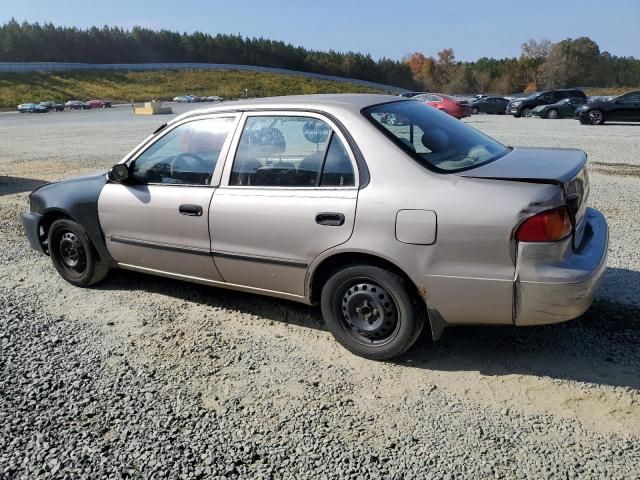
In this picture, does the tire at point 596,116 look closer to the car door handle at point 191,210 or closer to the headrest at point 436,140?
the headrest at point 436,140

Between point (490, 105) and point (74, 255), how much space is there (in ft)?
113

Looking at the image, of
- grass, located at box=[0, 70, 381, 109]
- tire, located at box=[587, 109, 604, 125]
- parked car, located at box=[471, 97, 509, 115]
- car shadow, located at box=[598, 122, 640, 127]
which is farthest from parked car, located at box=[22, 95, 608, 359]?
grass, located at box=[0, 70, 381, 109]

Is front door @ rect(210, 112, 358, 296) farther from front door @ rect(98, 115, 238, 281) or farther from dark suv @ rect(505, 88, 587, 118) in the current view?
dark suv @ rect(505, 88, 587, 118)

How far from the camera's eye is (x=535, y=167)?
328cm

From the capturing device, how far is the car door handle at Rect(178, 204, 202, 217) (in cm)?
392

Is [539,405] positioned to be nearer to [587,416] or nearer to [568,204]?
[587,416]

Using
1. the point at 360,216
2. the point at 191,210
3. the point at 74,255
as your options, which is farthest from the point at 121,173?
the point at 360,216

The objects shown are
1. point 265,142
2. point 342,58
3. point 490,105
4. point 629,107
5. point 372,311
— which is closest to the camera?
point 372,311

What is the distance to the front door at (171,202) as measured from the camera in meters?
3.97

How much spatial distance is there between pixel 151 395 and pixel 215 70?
10609cm

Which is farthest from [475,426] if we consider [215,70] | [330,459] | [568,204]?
[215,70]

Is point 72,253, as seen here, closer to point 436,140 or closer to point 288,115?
point 288,115

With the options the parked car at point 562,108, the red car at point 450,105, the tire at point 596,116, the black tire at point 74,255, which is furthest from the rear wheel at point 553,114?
the black tire at point 74,255

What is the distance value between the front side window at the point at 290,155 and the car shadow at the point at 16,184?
7.84 m
